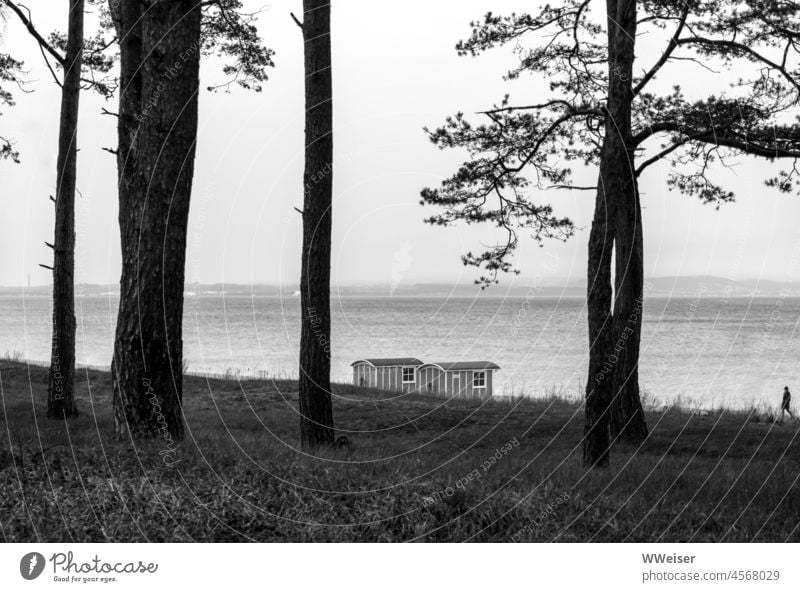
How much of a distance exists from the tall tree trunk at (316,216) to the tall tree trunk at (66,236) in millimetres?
5421

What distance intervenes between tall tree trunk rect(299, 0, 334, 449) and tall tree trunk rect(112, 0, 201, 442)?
2262 millimetres

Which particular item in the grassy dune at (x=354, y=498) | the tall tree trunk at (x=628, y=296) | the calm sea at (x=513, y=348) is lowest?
the calm sea at (x=513, y=348)

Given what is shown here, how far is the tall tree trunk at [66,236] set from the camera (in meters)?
13.9

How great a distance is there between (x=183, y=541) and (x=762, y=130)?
1216 cm

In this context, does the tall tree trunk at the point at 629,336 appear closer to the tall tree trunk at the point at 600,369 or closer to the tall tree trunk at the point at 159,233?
the tall tree trunk at the point at 600,369

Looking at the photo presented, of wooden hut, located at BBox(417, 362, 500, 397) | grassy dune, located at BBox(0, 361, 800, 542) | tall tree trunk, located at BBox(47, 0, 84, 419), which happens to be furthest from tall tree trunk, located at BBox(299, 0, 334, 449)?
wooden hut, located at BBox(417, 362, 500, 397)

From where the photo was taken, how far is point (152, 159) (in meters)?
8.61

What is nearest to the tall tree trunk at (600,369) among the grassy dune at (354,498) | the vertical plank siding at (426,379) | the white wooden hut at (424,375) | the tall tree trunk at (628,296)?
the grassy dune at (354,498)

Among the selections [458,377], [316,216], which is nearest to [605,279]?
[316,216]

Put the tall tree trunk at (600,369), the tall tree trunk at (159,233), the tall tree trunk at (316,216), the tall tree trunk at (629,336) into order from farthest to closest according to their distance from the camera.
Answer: the tall tree trunk at (629,336) → the tall tree trunk at (316,216) → the tall tree trunk at (600,369) → the tall tree trunk at (159,233)

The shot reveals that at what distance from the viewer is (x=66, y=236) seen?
46.8ft

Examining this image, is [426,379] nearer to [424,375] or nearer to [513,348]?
[424,375]

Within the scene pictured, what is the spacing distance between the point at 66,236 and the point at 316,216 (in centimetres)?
597

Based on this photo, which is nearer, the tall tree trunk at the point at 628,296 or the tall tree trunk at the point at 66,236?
the tall tree trunk at the point at 628,296
